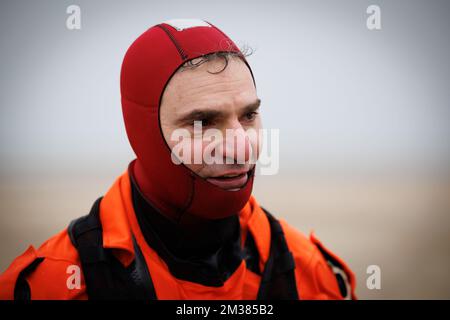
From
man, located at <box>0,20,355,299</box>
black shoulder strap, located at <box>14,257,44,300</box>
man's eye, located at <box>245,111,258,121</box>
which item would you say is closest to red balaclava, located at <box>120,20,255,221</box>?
man, located at <box>0,20,355,299</box>

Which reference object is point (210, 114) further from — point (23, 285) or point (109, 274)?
point (23, 285)

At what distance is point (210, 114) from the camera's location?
5.96ft

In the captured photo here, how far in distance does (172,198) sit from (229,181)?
29 centimetres

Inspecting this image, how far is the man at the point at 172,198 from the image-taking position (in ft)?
6.04

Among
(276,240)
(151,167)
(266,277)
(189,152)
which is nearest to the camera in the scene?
(189,152)

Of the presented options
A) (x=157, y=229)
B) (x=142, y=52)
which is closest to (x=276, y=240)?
(x=157, y=229)

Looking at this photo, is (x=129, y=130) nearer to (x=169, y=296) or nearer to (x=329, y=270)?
(x=169, y=296)

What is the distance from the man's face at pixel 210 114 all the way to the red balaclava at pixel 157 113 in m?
0.04

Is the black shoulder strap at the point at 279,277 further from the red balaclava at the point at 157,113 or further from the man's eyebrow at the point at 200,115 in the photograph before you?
the man's eyebrow at the point at 200,115

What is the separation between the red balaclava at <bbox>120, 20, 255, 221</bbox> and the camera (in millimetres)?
1878

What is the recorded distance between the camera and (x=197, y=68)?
6.07 feet

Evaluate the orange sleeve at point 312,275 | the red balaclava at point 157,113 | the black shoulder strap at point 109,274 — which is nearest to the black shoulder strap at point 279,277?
the orange sleeve at point 312,275

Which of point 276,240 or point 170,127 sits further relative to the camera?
point 276,240
